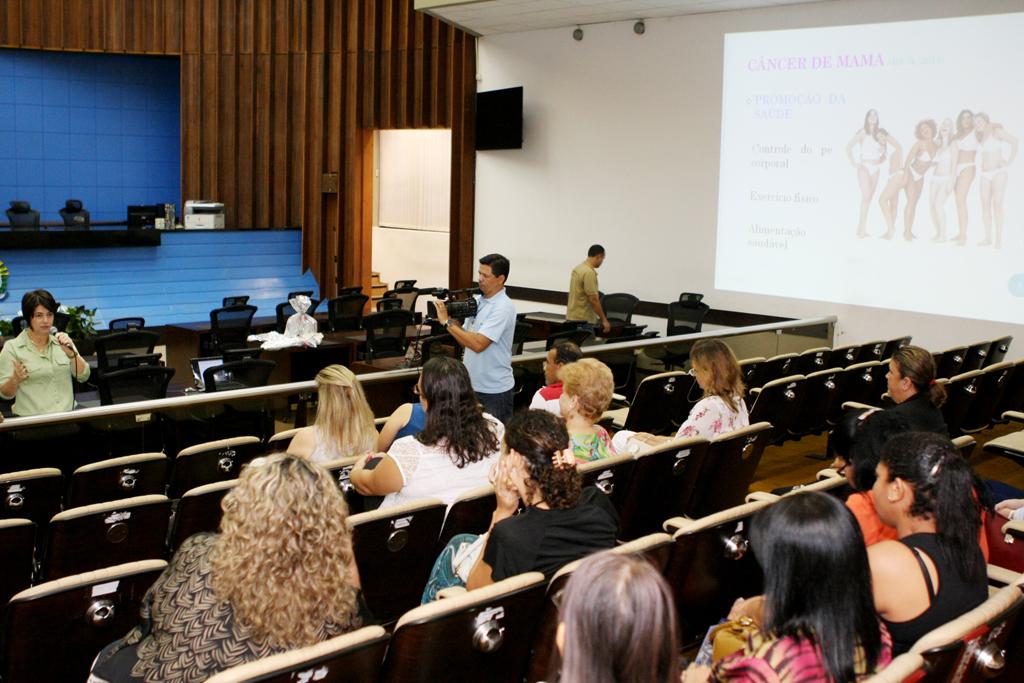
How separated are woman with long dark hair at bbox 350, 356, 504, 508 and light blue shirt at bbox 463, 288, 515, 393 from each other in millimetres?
2025

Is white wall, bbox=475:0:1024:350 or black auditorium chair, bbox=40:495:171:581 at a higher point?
white wall, bbox=475:0:1024:350

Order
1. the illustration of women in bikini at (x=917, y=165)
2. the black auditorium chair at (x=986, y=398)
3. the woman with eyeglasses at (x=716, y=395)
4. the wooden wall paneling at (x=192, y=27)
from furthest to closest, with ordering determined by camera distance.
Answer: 1. the wooden wall paneling at (x=192, y=27)
2. the illustration of women in bikini at (x=917, y=165)
3. the black auditorium chair at (x=986, y=398)
4. the woman with eyeglasses at (x=716, y=395)

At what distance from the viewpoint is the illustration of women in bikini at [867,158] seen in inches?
379

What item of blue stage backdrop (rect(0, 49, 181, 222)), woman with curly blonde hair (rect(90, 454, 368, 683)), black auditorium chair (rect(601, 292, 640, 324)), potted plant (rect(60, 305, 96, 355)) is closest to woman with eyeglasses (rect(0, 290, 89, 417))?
potted plant (rect(60, 305, 96, 355))

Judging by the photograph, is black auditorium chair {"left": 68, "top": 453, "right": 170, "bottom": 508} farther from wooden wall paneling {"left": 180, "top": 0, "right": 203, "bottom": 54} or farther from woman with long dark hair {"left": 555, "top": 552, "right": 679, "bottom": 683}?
wooden wall paneling {"left": 180, "top": 0, "right": 203, "bottom": 54}

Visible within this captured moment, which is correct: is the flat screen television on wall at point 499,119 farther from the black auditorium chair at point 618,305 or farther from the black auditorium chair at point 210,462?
the black auditorium chair at point 210,462

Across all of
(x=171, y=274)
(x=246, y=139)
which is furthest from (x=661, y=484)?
(x=246, y=139)

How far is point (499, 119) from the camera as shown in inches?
512

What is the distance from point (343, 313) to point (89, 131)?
6690 millimetres

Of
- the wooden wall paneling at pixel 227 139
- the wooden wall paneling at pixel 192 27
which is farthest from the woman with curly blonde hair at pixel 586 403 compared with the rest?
the wooden wall paneling at pixel 192 27

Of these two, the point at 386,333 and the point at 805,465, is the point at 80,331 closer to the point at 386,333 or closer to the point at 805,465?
the point at 386,333

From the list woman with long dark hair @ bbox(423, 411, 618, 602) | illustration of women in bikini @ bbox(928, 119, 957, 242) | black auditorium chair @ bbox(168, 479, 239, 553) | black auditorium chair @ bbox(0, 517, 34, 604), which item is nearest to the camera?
woman with long dark hair @ bbox(423, 411, 618, 602)

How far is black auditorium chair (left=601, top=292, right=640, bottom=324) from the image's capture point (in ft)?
37.1

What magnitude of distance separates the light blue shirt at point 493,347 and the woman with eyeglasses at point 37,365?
7.74 ft
